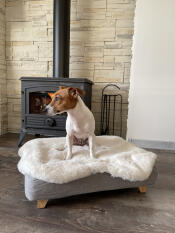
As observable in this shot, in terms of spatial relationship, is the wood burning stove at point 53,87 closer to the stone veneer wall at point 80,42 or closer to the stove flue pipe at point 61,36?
the stove flue pipe at point 61,36

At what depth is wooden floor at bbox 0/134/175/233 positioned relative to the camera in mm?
936

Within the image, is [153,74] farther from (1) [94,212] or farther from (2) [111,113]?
(1) [94,212]

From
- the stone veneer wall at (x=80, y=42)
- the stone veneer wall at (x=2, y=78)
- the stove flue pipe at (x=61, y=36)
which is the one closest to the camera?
the stove flue pipe at (x=61, y=36)

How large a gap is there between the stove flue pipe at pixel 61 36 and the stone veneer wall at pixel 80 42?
1.09 ft

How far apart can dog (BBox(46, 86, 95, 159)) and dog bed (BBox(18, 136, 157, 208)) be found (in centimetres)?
16

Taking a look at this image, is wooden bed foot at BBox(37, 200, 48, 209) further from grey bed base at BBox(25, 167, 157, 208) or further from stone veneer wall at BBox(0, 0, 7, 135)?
stone veneer wall at BBox(0, 0, 7, 135)

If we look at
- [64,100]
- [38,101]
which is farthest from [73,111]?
[38,101]

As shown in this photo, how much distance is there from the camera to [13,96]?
2947 mm

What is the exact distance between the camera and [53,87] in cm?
215

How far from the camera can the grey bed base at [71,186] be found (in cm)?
104

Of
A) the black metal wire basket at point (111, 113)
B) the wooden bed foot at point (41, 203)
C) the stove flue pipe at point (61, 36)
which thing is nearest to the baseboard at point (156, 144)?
the black metal wire basket at point (111, 113)

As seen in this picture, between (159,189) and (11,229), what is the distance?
102 centimetres

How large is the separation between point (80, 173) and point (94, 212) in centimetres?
24

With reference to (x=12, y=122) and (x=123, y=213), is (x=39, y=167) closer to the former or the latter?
(x=123, y=213)
